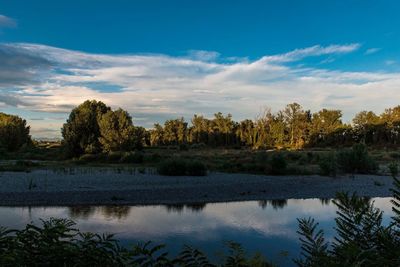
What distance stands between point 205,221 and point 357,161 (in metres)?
24.1

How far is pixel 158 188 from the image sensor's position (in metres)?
25.6

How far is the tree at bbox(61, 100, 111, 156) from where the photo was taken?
5134cm

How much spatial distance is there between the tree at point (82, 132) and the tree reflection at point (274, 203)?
3253 centimetres

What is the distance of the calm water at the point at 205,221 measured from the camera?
13.7 meters

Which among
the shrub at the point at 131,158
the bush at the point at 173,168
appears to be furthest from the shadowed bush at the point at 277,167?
the shrub at the point at 131,158

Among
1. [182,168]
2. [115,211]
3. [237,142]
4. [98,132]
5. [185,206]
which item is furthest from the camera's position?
[237,142]

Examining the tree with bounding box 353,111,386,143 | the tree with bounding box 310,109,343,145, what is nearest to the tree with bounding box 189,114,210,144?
the tree with bounding box 310,109,343,145

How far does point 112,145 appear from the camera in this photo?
50.4 meters

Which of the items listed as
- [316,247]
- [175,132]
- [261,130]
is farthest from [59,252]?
[175,132]

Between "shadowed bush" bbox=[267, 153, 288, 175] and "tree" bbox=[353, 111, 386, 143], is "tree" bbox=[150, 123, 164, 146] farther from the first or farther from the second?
"shadowed bush" bbox=[267, 153, 288, 175]

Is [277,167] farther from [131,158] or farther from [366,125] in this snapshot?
[366,125]

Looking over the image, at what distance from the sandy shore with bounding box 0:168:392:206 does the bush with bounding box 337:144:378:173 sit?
11.7 ft

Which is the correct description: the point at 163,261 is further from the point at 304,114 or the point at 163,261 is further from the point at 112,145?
the point at 304,114

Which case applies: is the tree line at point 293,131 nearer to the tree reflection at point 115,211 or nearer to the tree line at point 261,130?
the tree line at point 261,130
